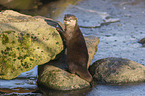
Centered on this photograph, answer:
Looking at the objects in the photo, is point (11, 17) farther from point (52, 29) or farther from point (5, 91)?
point (5, 91)

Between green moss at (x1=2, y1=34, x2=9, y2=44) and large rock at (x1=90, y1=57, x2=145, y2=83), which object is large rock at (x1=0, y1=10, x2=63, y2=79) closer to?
green moss at (x1=2, y1=34, x2=9, y2=44)

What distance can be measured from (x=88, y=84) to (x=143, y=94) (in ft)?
3.02

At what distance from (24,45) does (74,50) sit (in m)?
0.87

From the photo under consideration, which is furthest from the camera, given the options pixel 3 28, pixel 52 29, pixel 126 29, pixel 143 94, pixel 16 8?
pixel 16 8

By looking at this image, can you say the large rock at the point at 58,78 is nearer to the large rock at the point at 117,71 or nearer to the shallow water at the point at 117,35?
the shallow water at the point at 117,35

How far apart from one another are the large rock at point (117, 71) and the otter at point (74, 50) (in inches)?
10.1

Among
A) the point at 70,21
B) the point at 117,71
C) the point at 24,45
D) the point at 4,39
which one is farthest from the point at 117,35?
the point at 4,39

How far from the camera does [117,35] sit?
296 inches

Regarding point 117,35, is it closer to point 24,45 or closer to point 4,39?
point 24,45

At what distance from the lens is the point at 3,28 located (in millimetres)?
4461

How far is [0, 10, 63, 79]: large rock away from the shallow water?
37 centimetres

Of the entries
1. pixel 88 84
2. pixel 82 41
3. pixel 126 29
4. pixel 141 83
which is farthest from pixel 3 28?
pixel 126 29

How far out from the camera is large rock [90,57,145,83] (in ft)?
15.0

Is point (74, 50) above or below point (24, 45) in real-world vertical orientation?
below
